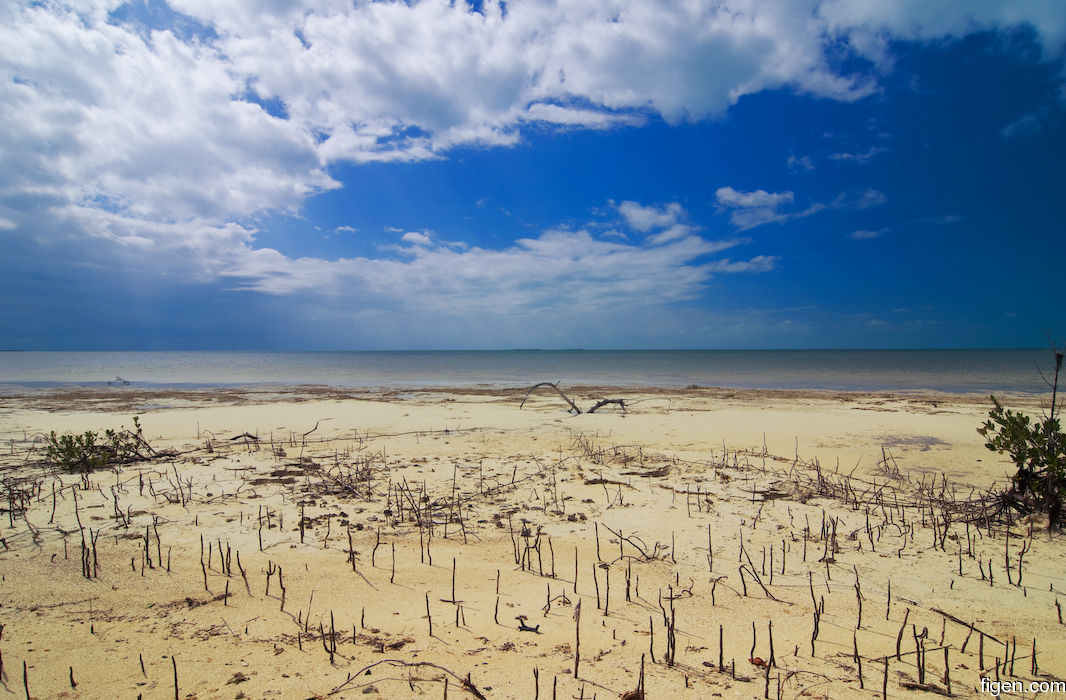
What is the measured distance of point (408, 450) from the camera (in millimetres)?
9336

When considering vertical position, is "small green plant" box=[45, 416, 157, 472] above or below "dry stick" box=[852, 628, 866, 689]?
above

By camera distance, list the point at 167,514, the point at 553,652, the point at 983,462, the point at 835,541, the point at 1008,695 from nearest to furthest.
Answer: the point at 1008,695 → the point at 553,652 → the point at 835,541 → the point at 167,514 → the point at 983,462

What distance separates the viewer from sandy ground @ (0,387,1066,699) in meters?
2.78

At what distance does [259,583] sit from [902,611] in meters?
4.79

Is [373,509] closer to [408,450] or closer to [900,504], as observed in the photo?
[408,450]

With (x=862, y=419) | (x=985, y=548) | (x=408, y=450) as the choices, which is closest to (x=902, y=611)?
(x=985, y=548)

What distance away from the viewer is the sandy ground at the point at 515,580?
2.78 m

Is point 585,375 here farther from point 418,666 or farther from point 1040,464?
point 418,666

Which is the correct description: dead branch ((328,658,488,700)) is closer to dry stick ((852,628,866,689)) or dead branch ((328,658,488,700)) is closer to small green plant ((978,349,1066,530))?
dry stick ((852,628,866,689))

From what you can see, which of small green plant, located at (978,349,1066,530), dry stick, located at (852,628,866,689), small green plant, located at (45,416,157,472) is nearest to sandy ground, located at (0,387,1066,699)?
dry stick, located at (852,628,866,689)

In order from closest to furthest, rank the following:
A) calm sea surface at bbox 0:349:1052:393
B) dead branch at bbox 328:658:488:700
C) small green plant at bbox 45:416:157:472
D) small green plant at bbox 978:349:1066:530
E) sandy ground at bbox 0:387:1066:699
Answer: dead branch at bbox 328:658:488:700
sandy ground at bbox 0:387:1066:699
small green plant at bbox 978:349:1066:530
small green plant at bbox 45:416:157:472
calm sea surface at bbox 0:349:1052:393

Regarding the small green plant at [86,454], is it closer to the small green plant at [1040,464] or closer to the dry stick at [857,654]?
the dry stick at [857,654]

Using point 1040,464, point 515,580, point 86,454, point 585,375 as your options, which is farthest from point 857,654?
point 585,375

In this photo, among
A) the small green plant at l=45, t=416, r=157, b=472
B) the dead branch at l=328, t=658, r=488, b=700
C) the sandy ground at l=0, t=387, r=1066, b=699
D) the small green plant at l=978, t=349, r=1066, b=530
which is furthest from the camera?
the small green plant at l=45, t=416, r=157, b=472
